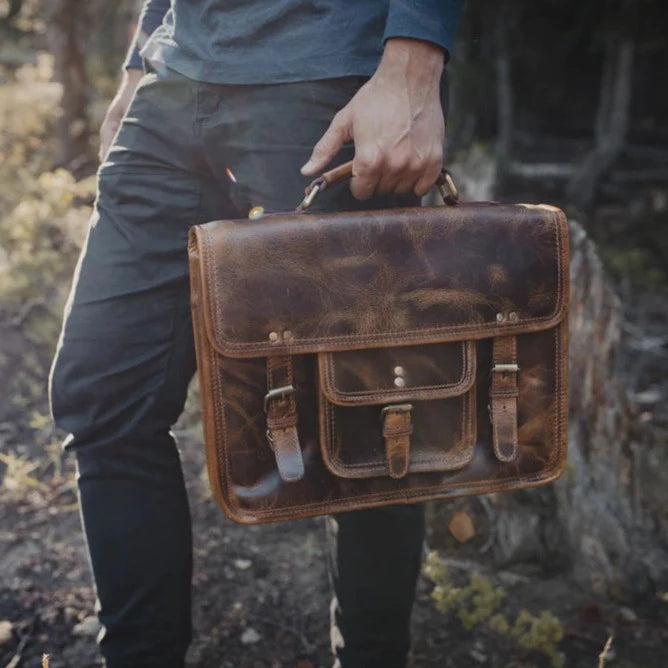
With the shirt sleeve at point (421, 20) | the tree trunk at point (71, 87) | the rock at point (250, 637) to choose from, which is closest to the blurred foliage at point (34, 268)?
the tree trunk at point (71, 87)

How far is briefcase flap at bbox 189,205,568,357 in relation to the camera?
4.42ft

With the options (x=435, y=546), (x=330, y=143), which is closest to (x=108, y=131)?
(x=330, y=143)

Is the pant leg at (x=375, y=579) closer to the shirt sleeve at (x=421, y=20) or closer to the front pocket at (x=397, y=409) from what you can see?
the front pocket at (x=397, y=409)

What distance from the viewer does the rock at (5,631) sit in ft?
6.66

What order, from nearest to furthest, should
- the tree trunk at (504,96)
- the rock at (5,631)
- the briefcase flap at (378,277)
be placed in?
the briefcase flap at (378,277), the rock at (5,631), the tree trunk at (504,96)

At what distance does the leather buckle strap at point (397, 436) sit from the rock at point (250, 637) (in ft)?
3.08

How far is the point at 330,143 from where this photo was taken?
4.56ft

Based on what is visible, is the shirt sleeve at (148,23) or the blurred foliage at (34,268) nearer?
the shirt sleeve at (148,23)

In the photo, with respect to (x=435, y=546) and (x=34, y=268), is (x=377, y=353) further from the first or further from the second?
(x=34, y=268)

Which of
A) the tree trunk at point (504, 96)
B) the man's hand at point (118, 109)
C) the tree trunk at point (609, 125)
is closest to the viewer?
the man's hand at point (118, 109)

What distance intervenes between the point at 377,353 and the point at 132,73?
900 mm

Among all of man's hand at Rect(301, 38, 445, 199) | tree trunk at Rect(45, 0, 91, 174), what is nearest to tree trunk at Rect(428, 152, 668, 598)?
man's hand at Rect(301, 38, 445, 199)

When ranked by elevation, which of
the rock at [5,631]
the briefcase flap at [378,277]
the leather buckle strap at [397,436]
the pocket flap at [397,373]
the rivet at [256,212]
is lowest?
the rock at [5,631]

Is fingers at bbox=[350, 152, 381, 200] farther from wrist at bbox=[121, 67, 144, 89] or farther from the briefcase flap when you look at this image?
wrist at bbox=[121, 67, 144, 89]
